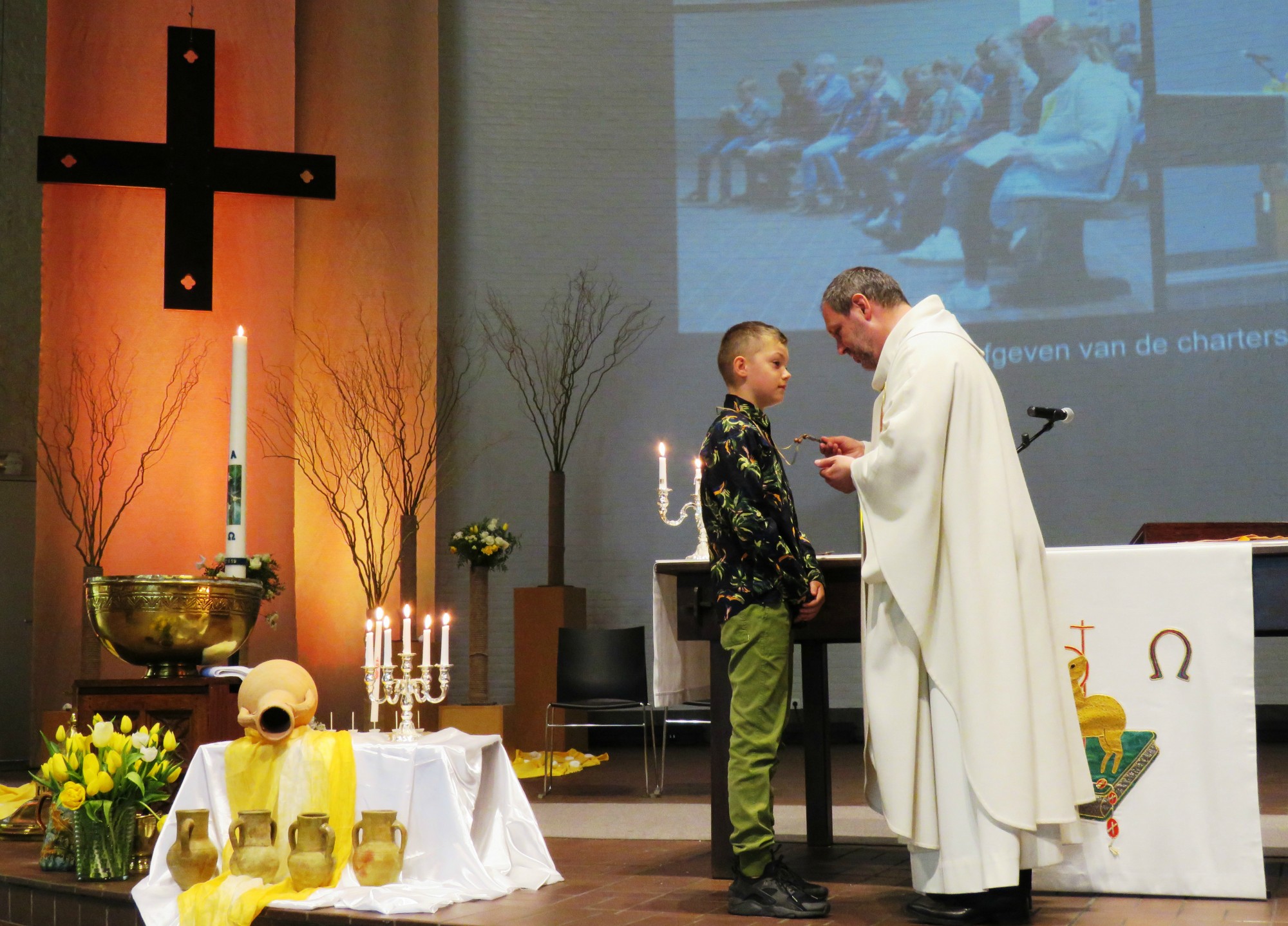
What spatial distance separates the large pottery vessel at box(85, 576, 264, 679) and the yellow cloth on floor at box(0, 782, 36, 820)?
1.22 metres

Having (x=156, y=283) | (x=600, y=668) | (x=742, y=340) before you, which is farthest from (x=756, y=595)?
(x=156, y=283)

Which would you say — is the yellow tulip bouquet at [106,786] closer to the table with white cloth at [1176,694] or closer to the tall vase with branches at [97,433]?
the table with white cloth at [1176,694]

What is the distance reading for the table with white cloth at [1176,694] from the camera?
128 inches

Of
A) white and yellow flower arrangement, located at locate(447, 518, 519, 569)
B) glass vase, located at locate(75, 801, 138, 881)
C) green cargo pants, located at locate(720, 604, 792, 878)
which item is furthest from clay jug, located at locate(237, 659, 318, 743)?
white and yellow flower arrangement, located at locate(447, 518, 519, 569)

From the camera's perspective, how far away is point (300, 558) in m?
8.16

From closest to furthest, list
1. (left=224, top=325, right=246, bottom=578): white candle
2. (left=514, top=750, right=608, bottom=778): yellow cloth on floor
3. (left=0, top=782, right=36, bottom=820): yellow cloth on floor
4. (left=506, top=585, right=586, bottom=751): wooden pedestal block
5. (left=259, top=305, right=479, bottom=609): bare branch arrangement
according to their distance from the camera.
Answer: (left=224, top=325, right=246, bottom=578): white candle
(left=0, top=782, right=36, bottom=820): yellow cloth on floor
(left=514, top=750, right=608, bottom=778): yellow cloth on floor
(left=506, top=585, right=586, bottom=751): wooden pedestal block
(left=259, top=305, right=479, bottom=609): bare branch arrangement

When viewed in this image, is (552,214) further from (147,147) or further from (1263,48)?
(1263,48)

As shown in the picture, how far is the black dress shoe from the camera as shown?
2910 mm

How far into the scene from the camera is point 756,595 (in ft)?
10.4

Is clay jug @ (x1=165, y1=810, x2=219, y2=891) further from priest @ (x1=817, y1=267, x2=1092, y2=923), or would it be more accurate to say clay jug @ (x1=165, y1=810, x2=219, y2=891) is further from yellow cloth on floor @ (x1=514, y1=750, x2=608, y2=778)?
yellow cloth on floor @ (x1=514, y1=750, x2=608, y2=778)

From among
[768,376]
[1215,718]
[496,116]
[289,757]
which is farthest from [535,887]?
[496,116]

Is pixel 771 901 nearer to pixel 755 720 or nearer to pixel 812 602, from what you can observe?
pixel 755 720

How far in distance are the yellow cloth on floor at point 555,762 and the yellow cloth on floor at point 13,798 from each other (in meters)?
2.58

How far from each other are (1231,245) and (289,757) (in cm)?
626
